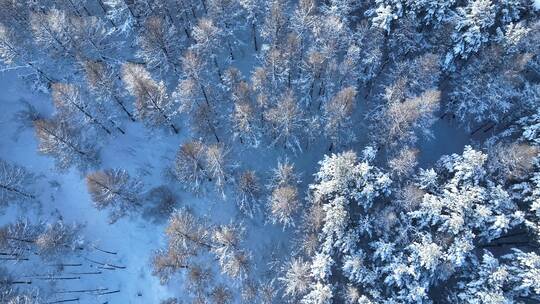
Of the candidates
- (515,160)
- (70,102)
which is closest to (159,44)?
(70,102)

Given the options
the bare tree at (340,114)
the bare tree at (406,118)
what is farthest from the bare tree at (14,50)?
the bare tree at (406,118)

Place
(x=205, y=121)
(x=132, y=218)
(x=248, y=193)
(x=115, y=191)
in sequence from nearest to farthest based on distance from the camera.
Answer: (x=115, y=191)
(x=248, y=193)
(x=205, y=121)
(x=132, y=218)

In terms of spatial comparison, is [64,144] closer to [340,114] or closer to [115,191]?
[115,191]

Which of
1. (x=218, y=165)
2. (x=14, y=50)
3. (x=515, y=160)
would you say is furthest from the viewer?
(x=14, y=50)

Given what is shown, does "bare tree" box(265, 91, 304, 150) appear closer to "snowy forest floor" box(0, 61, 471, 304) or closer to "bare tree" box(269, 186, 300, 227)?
"snowy forest floor" box(0, 61, 471, 304)

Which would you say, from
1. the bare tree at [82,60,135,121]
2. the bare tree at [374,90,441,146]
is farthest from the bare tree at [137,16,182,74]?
the bare tree at [374,90,441,146]

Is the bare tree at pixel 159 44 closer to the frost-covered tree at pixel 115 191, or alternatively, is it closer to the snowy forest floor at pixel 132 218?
the snowy forest floor at pixel 132 218
